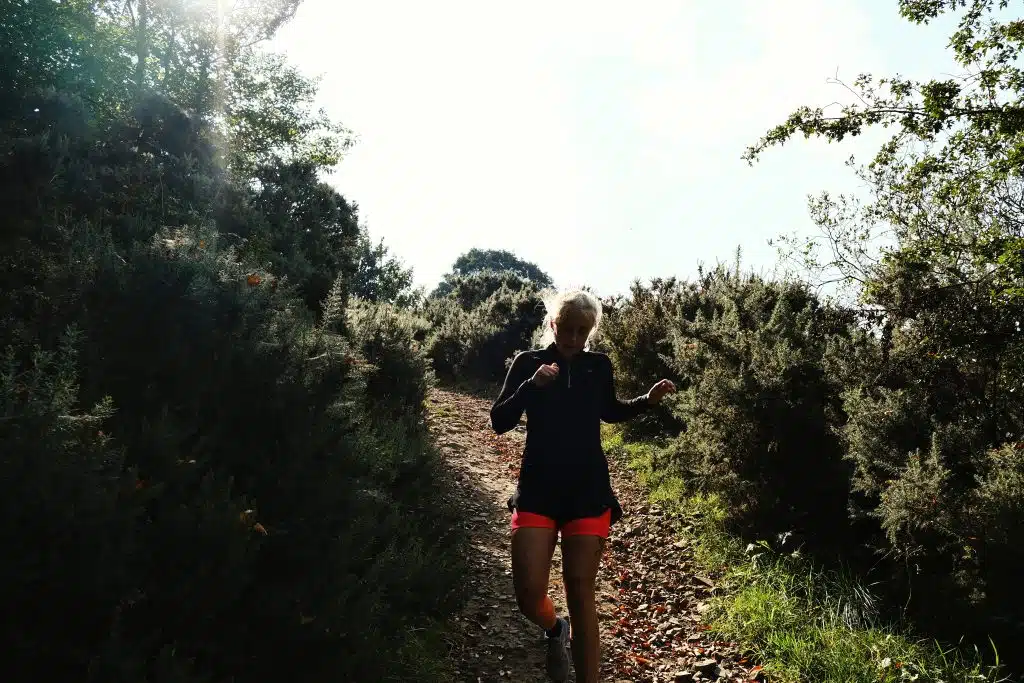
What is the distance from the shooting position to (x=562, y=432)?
359cm

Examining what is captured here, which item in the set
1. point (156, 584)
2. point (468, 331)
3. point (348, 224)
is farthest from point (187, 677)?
point (468, 331)

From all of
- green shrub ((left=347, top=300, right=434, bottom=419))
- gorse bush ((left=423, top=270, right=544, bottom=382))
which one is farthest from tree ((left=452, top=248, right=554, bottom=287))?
green shrub ((left=347, top=300, right=434, bottom=419))

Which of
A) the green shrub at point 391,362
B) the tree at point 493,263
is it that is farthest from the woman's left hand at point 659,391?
the tree at point 493,263

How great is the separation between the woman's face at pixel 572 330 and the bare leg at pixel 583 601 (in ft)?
3.60

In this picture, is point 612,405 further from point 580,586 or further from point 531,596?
point 531,596

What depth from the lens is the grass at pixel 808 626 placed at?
434cm

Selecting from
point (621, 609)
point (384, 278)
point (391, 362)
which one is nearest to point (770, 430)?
point (621, 609)

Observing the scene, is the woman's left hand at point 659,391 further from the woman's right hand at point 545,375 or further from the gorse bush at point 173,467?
the gorse bush at point 173,467

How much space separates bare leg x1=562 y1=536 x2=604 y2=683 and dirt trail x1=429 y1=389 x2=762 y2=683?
4.20 feet

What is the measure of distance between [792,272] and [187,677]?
12254mm

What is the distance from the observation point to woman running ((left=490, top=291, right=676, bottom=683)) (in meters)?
3.43

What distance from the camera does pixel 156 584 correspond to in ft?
7.39

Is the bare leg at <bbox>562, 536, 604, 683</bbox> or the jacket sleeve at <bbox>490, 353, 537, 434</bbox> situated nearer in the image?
the bare leg at <bbox>562, 536, 604, 683</bbox>

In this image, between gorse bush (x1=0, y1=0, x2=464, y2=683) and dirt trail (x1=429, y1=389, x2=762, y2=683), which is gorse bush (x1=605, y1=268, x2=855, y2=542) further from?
gorse bush (x1=0, y1=0, x2=464, y2=683)
